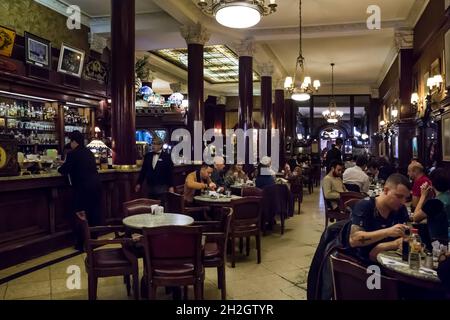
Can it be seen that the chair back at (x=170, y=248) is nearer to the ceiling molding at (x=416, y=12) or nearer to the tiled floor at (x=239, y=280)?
the tiled floor at (x=239, y=280)

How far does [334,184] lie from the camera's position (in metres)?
6.67

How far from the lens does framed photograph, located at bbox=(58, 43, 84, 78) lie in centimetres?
816

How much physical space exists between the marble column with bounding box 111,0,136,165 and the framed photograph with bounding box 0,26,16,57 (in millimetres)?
1942

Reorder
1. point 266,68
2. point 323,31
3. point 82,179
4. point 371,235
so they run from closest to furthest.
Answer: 1. point 371,235
2. point 82,179
3. point 323,31
4. point 266,68

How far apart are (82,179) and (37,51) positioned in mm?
3699

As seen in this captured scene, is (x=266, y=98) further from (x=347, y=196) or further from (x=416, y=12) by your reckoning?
(x=347, y=196)

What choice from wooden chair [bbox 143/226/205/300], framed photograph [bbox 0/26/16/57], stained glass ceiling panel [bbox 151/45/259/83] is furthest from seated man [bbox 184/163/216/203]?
stained glass ceiling panel [bbox 151/45/259/83]

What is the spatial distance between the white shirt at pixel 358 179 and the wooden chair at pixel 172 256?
4367mm

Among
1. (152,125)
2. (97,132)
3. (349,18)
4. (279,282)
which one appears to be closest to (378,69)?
(349,18)

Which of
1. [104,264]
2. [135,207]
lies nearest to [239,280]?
[135,207]

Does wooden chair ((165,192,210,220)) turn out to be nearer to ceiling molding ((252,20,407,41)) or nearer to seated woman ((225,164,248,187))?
seated woman ((225,164,248,187))

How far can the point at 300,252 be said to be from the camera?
5.66 m

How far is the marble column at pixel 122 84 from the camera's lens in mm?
6176

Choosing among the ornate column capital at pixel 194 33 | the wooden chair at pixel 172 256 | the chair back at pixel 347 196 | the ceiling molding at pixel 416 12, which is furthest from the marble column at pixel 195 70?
the wooden chair at pixel 172 256
